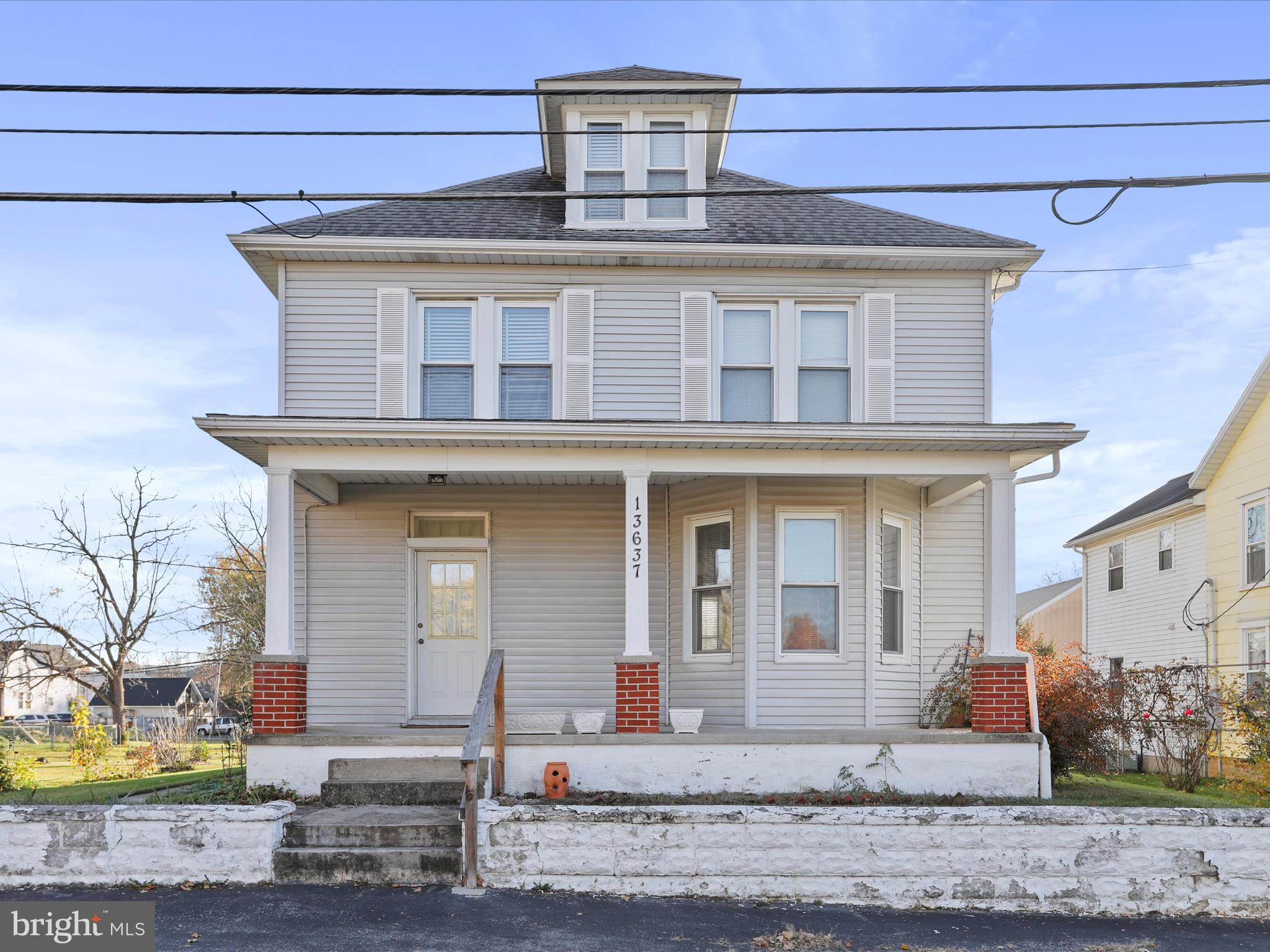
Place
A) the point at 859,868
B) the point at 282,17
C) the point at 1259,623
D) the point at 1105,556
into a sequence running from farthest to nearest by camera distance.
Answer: the point at 1105,556
the point at 1259,623
the point at 282,17
the point at 859,868

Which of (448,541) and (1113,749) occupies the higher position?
(448,541)

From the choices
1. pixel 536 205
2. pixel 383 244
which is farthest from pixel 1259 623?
pixel 383 244

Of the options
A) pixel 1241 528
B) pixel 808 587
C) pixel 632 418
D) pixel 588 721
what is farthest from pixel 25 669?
pixel 1241 528

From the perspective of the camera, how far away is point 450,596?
12820 millimetres

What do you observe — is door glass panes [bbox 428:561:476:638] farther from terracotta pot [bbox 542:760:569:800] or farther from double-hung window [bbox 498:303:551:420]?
terracotta pot [bbox 542:760:569:800]

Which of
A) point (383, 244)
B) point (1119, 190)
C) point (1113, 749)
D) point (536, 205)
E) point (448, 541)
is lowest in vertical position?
point (1113, 749)

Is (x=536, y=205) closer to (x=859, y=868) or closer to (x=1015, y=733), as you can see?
(x=1015, y=733)

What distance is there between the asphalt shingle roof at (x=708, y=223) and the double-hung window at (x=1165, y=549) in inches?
448

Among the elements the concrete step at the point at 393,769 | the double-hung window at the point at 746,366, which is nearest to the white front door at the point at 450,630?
the concrete step at the point at 393,769

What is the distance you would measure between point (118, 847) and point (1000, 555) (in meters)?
8.15

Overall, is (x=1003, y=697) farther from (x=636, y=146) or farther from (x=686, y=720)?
(x=636, y=146)

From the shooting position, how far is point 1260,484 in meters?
18.2

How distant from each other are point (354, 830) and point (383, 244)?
6644mm

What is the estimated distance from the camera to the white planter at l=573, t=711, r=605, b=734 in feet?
34.7
